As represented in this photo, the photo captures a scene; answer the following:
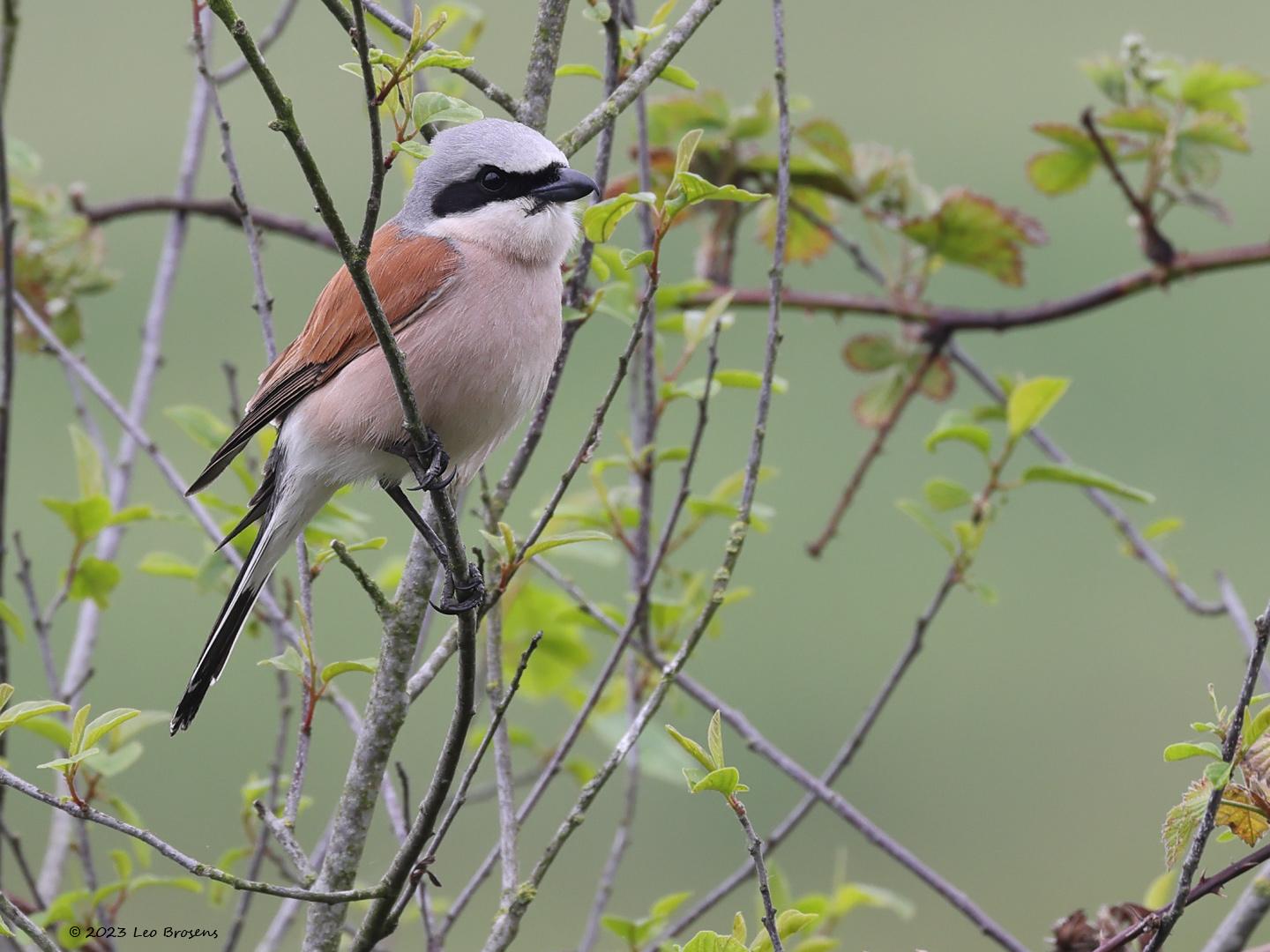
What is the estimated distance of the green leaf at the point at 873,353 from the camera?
3.42 m

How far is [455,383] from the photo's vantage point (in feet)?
8.09

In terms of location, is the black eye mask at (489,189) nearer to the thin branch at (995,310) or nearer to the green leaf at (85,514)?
the thin branch at (995,310)

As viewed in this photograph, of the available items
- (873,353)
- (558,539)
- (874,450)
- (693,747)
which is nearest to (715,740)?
(693,747)

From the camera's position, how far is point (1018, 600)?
27.9 ft

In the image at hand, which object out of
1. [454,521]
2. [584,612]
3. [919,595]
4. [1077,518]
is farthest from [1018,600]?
[454,521]

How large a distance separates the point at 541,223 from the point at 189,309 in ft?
25.2

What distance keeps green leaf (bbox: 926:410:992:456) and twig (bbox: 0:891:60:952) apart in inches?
67.3

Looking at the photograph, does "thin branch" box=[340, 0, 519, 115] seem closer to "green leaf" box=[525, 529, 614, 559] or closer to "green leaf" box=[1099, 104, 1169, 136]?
"green leaf" box=[525, 529, 614, 559]

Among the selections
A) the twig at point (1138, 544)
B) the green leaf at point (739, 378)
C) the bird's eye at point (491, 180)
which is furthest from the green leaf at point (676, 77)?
the twig at point (1138, 544)

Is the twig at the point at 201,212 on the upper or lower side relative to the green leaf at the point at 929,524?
upper

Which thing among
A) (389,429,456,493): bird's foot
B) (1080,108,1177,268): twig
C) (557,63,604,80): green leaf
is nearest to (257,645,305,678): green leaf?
(389,429,456,493): bird's foot

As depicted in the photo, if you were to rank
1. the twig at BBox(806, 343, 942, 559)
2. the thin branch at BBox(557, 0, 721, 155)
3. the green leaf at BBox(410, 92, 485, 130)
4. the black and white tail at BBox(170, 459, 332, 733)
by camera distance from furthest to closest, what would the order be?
the twig at BBox(806, 343, 942, 559) → the black and white tail at BBox(170, 459, 332, 733) → the thin branch at BBox(557, 0, 721, 155) → the green leaf at BBox(410, 92, 485, 130)

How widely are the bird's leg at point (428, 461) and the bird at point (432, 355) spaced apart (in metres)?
0.02

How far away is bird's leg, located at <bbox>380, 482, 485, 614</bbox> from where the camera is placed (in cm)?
196
